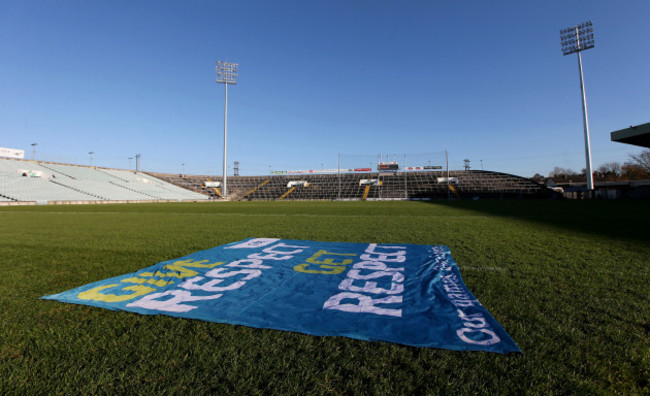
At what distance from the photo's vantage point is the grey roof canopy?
13406 mm

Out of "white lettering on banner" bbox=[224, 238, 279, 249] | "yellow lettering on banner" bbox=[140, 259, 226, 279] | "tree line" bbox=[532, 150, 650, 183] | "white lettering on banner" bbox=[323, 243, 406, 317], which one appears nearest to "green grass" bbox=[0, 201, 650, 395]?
"white lettering on banner" bbox=[323, 243, 406, 317]

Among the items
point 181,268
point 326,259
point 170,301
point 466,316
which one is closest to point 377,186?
point 326,259

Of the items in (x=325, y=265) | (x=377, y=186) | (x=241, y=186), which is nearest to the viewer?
(x=325, y=265)

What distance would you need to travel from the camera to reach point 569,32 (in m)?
26.5

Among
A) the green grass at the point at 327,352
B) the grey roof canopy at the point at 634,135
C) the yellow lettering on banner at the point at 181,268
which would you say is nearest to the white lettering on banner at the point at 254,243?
the yellow lettering on banner at the point at 181,268

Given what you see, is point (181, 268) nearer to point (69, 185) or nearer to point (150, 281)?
point (150, 281)

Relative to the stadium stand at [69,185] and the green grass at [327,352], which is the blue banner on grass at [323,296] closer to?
the green grass at [327,352]

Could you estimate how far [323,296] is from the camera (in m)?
2.23

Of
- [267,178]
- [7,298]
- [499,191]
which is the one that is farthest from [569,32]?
[267,178]

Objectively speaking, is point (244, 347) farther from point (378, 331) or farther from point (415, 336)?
point (415, 336)

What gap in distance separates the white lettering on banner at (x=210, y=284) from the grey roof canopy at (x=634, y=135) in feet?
61.9

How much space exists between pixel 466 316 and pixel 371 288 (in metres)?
0.80

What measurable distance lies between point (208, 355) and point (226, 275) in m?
1.46

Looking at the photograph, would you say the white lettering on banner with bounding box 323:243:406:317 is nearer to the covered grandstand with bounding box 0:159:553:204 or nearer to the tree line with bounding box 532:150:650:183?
the covered grandstand with bounding box 0:159:553:204
